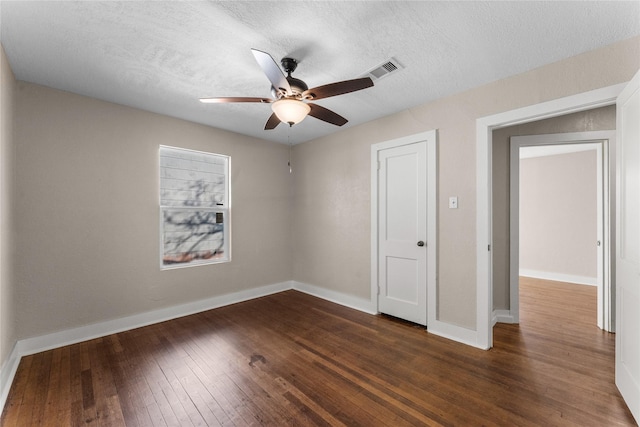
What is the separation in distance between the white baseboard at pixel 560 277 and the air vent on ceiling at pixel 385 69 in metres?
5.51

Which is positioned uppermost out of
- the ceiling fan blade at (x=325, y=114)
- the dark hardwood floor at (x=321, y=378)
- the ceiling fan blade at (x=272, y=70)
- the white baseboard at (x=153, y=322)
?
the ceiling fan blade at (x=272, y=70)

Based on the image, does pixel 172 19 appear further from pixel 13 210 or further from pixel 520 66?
pixel 520 66

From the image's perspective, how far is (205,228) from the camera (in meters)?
3.85

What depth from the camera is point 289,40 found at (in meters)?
1.94

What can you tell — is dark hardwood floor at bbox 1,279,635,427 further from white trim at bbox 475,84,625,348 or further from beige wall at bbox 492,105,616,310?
beige wall at bbox 492,105,616,310

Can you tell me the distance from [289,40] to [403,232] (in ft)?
7.85

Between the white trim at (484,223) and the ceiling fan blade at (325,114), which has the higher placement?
the ceiling fan blade at (325,114)

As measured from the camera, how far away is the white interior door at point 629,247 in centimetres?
166

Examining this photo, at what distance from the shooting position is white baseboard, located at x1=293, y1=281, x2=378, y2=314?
3667 mm

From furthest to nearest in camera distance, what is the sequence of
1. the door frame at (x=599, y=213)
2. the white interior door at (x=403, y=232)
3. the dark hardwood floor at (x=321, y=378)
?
the white interior door at (x=403, y=232) → the door frame at (x=599, y=213) → the dark hardwood floor at (x=321, y=378)

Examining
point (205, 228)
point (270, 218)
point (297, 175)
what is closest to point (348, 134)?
point (297, 175)

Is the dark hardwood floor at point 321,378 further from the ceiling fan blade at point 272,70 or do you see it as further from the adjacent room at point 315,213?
the ceiling fan blade at point 272,70

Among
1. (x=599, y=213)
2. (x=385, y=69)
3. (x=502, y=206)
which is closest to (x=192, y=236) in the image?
(x=385, y=69)

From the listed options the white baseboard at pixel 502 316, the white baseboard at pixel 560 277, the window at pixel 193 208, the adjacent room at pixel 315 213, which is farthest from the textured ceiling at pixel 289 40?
the white baseboard at pixel 560 277
